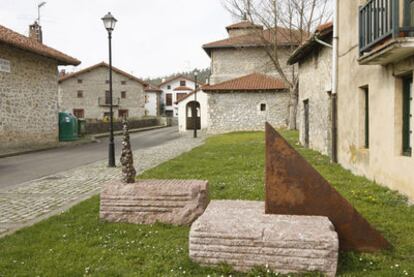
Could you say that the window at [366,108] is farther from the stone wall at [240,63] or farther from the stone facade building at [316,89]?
the stone wall at [240,63]

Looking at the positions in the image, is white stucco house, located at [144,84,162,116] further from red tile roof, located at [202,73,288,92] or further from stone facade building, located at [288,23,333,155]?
stone facade building, located at [288,23,333,155]

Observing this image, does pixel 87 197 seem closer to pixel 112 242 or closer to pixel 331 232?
pixel 112 242

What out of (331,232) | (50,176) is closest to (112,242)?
(331,232)

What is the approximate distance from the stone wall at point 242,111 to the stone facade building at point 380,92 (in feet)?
61.5

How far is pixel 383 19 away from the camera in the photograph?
22.9ft

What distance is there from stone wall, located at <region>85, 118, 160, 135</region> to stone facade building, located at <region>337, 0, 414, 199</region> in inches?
994

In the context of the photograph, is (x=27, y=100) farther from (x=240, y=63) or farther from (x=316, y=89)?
(x=240, y=63)

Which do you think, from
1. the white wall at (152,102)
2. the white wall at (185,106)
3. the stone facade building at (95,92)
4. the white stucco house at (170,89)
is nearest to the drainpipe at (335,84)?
the white wall at (185,106)

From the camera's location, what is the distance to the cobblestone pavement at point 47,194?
6.35 m

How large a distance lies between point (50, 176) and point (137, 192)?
6485 millimetres

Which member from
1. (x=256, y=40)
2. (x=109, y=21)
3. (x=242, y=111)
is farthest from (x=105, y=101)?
(x=109, y=21)

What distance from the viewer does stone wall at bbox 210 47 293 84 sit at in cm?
3612

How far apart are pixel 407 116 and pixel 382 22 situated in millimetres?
1663

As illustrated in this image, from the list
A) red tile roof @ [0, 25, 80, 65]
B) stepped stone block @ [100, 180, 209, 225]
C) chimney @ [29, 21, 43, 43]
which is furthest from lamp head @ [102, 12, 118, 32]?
chimney @ [29, 21, 43, 43]
